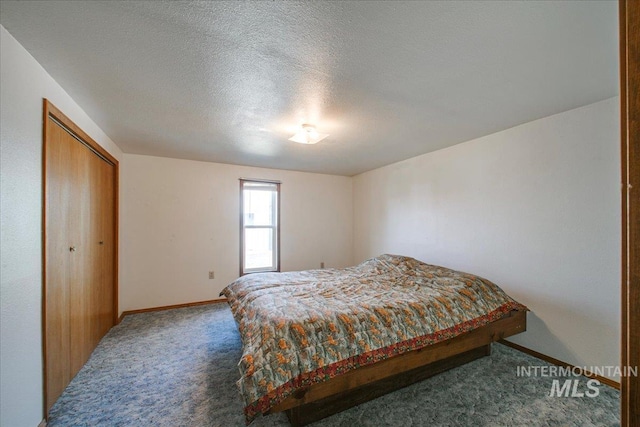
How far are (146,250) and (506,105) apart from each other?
4.54 m

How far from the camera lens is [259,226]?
453cm

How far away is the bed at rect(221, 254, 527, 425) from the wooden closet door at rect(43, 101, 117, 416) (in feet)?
4.03

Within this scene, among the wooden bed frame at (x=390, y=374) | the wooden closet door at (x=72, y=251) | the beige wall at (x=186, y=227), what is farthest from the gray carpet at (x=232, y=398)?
the beige wall at (x=186, y=227)

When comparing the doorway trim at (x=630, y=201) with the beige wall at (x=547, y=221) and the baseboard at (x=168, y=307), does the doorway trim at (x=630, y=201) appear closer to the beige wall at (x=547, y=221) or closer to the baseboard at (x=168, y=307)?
the beige wall at (x=547, y=221)

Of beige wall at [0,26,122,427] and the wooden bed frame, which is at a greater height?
beige wall at [0,26,122,427]

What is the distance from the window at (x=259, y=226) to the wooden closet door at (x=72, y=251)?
1.81m

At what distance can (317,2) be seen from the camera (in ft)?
3.92

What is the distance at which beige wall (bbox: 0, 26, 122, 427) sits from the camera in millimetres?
1354

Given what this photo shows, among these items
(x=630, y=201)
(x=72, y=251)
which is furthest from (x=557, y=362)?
(x=72, y=251)

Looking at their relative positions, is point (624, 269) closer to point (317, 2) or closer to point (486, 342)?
point (317, 2)

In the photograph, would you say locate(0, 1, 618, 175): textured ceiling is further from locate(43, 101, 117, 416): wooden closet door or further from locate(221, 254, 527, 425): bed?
locate(221, 254, 527, 425): bed

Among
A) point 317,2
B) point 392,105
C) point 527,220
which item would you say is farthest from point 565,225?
point 317,2

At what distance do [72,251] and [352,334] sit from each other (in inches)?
91.4

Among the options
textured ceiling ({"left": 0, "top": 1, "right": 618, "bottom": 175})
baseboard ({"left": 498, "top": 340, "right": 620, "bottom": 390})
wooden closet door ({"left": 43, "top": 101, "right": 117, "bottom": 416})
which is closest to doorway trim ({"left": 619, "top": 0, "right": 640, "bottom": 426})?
textured ceiling ({"left": 0, "top": 1, "right": 618, "bottom": 175})
